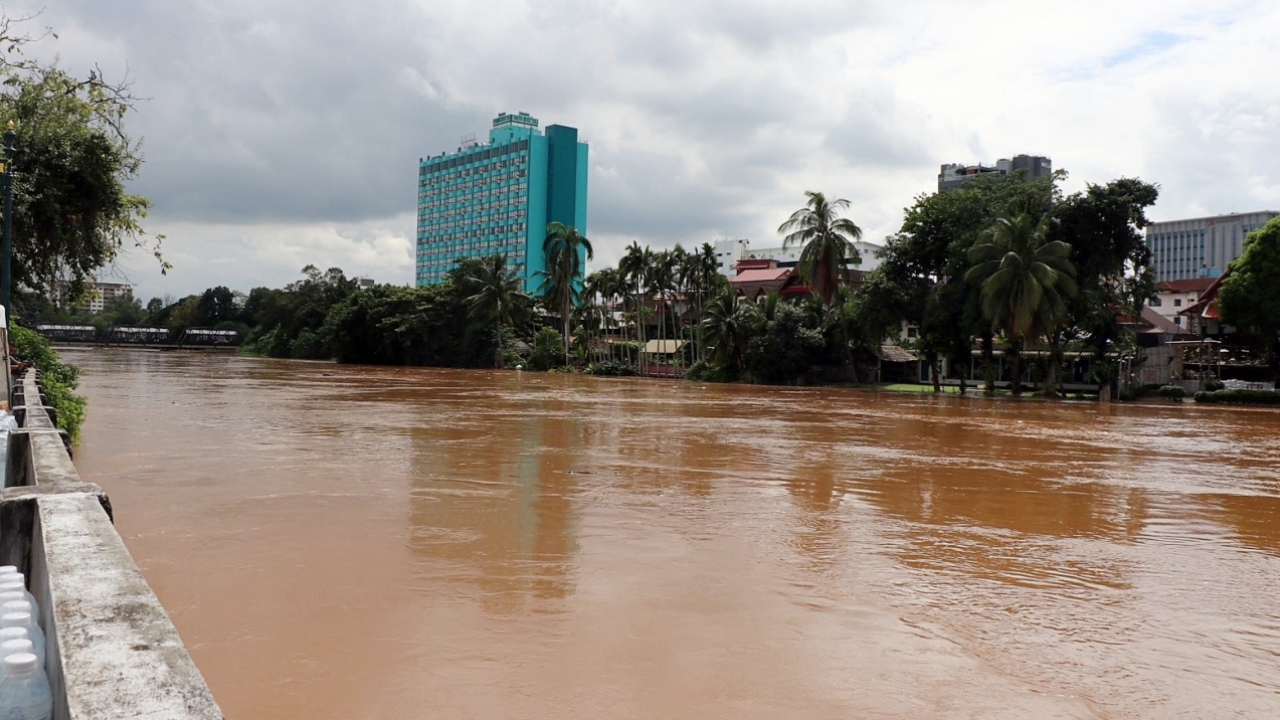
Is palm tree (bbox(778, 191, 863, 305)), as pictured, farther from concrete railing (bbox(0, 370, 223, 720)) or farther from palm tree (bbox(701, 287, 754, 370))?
concrete railing (bbox(0, 370, 223, 720))

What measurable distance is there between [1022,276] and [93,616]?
40169 mm

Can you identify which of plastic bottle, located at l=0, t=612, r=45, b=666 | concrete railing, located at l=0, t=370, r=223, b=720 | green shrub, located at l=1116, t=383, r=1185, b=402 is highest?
concrete railing, located at l=0, t=370, r=223, b=720

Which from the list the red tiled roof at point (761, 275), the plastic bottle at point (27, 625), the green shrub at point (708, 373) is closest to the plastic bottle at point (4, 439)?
the plastic bottle at point (27, 625)

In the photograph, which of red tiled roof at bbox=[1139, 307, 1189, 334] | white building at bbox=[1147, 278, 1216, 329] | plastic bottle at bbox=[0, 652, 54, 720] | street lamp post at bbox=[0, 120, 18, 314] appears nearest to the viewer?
plastic bottle at bbox=[0, 652, 54, 720]

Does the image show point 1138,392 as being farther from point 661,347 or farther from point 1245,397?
point 661,347

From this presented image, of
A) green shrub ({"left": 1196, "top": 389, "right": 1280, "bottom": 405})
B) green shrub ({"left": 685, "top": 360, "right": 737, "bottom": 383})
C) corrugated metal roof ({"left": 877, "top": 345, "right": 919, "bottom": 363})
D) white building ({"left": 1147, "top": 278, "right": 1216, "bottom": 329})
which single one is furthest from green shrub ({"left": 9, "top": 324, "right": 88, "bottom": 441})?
white building ({"left": 1147, "top": 278, "right": 1216, "bottom": 329})

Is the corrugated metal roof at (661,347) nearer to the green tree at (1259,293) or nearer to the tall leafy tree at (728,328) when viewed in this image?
the tall leafy tree at (728,328)

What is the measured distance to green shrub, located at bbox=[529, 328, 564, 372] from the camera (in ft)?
220

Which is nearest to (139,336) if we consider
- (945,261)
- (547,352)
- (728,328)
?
(547,352)

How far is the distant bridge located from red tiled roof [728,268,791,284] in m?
66.0

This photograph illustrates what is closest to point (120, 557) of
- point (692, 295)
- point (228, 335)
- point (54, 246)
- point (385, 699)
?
point (385, 699)

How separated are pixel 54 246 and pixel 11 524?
1738 centimetres

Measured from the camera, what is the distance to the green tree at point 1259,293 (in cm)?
4166

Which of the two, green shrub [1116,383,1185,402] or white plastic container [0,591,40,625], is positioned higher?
white plastic container [0,591,40,625]
